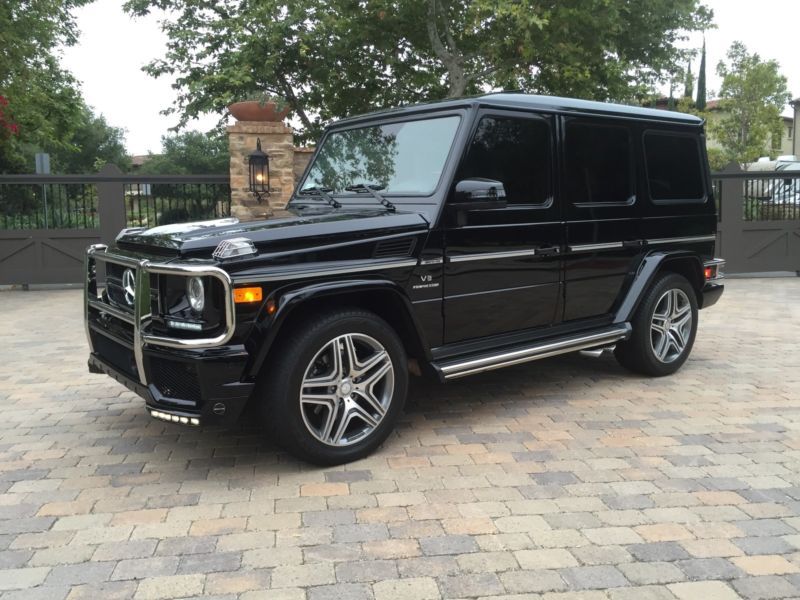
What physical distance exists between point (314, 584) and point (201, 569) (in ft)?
1.58

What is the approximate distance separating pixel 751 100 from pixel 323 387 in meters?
35.0

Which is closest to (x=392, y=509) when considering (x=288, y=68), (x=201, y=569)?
(x=201, y=569)

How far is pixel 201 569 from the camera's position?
8.95 feet

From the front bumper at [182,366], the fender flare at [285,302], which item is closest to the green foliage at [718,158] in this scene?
the fender flare at [285,302]

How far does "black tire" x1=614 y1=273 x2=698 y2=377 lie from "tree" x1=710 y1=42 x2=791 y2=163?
101 feet

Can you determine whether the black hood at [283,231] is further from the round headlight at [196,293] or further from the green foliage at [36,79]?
the green foliage at [36,79]

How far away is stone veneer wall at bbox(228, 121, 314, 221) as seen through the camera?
1110cm

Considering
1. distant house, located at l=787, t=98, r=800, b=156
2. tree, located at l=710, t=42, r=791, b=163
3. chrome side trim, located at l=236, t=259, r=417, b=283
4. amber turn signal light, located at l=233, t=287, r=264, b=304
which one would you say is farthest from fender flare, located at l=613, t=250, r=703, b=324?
distant house, located at l=787, t=98, r=800, b=156

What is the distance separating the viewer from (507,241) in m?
4.43

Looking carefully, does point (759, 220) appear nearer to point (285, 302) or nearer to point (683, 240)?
point (683, 240)

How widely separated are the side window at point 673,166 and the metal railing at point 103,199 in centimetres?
811

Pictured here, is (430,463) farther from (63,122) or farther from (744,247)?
(63,122)

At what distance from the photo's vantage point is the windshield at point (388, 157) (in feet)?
14.1

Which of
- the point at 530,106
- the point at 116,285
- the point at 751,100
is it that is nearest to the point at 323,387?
the point at 116,285
